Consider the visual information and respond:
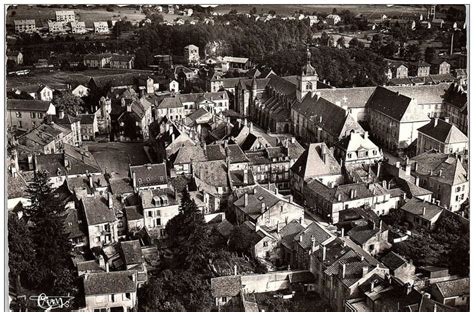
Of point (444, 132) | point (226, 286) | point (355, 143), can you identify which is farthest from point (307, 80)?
point (226, 286)

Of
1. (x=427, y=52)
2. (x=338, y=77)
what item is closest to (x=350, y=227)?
(x=427, y=52)

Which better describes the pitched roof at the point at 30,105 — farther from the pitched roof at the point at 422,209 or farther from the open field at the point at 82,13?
the pitched roof at the point at 422,209

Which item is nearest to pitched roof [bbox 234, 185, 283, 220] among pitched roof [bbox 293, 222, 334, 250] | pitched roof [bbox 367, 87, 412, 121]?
pitched roof [bbox 293, 222, 334, 250]

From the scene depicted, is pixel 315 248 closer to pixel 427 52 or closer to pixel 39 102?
pixel 427 52

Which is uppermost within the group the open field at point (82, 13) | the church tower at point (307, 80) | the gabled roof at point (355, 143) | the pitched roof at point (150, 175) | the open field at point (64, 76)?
the open field at point (82, 13)

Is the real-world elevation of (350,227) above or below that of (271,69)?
below

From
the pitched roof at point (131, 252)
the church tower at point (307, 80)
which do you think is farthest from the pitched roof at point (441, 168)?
the pitched roof at point (131, 252)

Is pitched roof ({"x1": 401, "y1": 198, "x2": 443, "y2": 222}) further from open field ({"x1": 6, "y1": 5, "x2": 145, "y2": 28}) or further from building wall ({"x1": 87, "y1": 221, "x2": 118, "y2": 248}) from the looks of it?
open field ({"x1": 6, "y1": 5, "x2": 145, "y2": 28})
